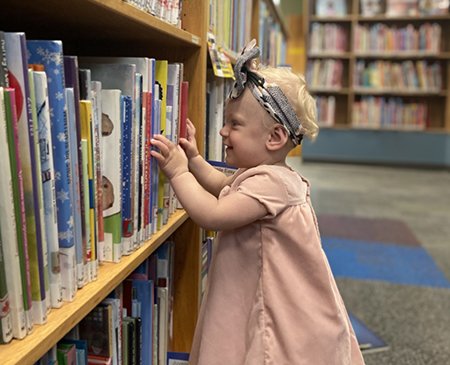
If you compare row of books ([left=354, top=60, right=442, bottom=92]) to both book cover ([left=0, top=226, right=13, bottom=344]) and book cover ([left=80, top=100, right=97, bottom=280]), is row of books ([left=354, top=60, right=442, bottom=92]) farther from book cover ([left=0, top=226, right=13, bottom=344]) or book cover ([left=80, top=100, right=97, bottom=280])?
book cover ([left=0, top=226, right=13, bottom=344])

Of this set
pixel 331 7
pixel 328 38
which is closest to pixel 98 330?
pixel 328 38

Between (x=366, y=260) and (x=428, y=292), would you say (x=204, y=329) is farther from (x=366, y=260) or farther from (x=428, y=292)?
(x=366, y=260)

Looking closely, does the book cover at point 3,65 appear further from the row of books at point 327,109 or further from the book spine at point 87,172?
the row of books at point 327,109

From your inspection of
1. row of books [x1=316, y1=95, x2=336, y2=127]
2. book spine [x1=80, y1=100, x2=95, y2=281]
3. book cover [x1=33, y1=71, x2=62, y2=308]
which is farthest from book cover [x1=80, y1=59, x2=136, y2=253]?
row of books [x1=316, y1=95, x2=336, y2=127]

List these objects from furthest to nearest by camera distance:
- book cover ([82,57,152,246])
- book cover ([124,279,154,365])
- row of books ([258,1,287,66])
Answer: row of books ([258,1,287,66]) → book cover ([124,279,154,365]) → book cover ([82,57,152,246])

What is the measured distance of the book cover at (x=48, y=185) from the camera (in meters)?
0.55

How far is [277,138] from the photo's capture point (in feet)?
2.91

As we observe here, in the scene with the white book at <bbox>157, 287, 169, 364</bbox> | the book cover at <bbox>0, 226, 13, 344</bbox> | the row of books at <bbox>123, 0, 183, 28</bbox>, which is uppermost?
the row of books at <bbox>123, 0, 183, 28</bbox>

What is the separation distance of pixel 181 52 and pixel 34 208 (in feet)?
1.94

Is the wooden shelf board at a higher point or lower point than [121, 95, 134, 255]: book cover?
lower

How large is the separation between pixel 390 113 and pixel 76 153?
593 cm

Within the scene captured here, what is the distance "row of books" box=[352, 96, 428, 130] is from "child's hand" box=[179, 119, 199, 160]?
17.9 ft

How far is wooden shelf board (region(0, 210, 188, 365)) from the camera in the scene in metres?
0.50

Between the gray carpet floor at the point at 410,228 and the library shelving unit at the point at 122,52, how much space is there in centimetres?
71
